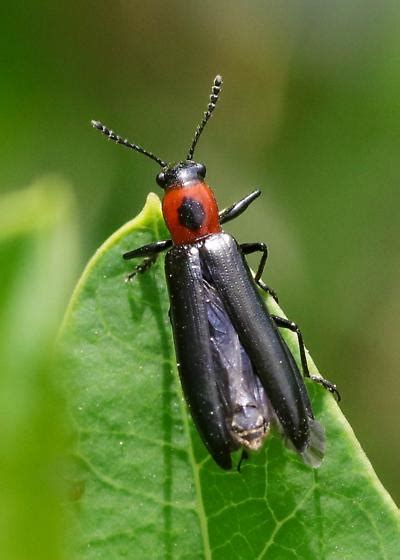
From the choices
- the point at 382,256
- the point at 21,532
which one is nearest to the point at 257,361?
the point at 21,532

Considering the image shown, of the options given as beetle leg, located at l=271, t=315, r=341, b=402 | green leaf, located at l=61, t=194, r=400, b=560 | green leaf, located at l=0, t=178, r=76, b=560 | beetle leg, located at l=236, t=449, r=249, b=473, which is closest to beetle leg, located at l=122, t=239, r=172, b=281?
green leaf, located at l=61, t=194, r=400, b=560

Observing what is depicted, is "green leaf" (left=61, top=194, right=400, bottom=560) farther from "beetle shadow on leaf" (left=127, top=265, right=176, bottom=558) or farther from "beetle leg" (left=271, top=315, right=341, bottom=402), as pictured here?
"beetle leg" (left=271, top=315, right=341, bottom=402)

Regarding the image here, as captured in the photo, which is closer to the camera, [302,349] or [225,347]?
[302,349]

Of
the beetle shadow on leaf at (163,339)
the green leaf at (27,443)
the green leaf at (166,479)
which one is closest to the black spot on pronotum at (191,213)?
the beetle shadow on leaf at (163,339)

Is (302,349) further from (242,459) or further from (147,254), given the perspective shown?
(147,254)

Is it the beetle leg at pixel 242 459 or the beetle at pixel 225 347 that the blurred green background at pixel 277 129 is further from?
the beetle leg at pixel 242 459

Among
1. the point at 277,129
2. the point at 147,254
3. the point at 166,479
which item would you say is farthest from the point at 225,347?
the point at 277,129

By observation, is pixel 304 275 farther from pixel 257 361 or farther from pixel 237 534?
pixel 237 534

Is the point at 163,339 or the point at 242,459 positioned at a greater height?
the point at 163,339
